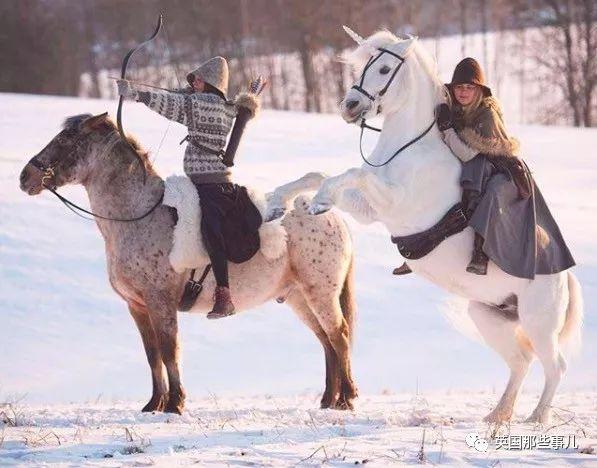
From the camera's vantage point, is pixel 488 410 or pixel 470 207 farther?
pixel 488 410

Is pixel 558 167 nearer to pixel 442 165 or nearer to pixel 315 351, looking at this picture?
pixel 315 351

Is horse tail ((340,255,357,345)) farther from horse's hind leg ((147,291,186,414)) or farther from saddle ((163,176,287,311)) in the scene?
horse's hind leg ((147,291,186,414))

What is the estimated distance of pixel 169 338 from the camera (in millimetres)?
8516

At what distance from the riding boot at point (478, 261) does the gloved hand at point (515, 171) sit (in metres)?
0.48

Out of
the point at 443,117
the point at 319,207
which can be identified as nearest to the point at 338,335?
the point at 443,117

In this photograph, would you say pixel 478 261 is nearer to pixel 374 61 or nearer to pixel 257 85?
pixel 374 61

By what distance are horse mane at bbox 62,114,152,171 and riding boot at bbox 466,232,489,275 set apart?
2.76m

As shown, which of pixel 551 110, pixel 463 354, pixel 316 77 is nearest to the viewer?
pixel 463 354

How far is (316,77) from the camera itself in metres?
40.2

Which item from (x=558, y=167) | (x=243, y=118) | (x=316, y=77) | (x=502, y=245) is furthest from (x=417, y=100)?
(x=316, y=77)

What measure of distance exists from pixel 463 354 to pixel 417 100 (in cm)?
761

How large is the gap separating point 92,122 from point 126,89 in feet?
2.49

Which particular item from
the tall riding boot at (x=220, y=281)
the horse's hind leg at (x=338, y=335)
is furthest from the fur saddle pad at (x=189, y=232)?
the horse's hind leg at (x=338, y=335)

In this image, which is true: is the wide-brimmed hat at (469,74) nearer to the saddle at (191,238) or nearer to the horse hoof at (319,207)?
the horse hoof at (319,207)
